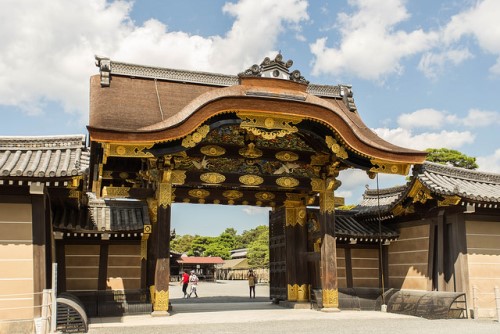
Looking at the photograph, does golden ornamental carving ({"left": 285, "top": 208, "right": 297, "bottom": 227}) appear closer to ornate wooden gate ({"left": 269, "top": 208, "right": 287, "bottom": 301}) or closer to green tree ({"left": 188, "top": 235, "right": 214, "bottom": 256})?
ornate wooden gate ({"left": 269, "top": 208, "right": 287, "bottom": 301})

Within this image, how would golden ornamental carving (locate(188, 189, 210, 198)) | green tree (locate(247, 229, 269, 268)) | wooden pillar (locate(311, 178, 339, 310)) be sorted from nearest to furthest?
wooden pillar (locate(311, 178, 339, 310)), golden ornamental carving (locate(188, 189, 210, 198)), green tree (locate(247, 229, 269, 268))

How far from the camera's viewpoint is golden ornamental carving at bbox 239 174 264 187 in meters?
15.4

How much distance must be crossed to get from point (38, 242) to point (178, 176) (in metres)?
4.54

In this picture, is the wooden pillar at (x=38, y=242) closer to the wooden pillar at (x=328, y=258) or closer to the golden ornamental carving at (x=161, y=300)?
the golden ornamental carving at (x=161, y=300)

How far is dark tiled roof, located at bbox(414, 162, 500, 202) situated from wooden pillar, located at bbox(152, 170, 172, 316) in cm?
799

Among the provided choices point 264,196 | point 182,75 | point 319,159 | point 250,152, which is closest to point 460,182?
point 319,159

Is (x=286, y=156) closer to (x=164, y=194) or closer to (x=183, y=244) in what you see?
(x=164, y=194)

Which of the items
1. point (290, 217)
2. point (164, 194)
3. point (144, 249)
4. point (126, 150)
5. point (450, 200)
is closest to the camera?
point (126, 150)

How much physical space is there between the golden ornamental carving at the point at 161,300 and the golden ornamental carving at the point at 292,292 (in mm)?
5148

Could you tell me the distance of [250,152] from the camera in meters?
15.2

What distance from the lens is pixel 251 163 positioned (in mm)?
15617

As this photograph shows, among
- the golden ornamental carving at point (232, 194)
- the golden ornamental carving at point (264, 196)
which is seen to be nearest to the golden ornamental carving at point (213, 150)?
the golden ornamental carving at point (232, 194)

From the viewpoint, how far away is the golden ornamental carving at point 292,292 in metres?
16.7

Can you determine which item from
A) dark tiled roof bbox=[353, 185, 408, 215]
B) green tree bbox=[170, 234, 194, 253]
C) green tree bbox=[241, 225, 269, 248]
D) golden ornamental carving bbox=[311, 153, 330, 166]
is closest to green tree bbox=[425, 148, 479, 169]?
dark tiled roof bbox=[353, 185, 408, 215]
